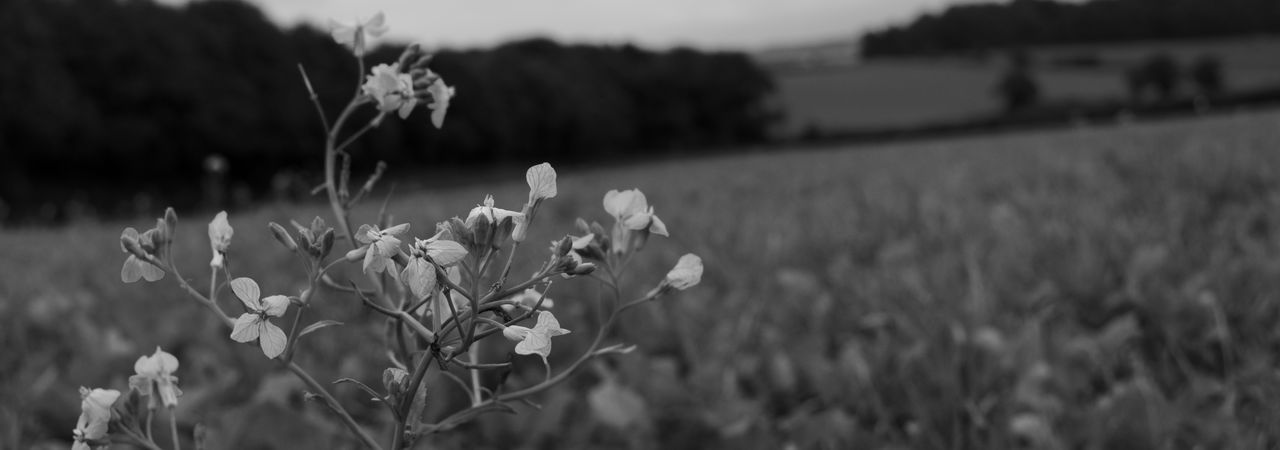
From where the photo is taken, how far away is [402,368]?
864 millimetres

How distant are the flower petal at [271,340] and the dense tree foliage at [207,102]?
28826 millimetres

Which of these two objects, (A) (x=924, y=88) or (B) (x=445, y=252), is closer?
(B) (x=445, y=252)

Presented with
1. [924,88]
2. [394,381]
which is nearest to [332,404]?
[394,381]

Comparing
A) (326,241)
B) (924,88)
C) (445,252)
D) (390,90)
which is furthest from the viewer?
(924,88)

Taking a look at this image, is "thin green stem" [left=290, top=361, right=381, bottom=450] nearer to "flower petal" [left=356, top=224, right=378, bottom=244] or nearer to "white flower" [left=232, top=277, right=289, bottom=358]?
"white flower" [left=232, top=277, right=289, bottom=358]

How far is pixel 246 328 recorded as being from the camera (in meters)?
0.76

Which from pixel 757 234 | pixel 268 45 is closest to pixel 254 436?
pixel 757 234

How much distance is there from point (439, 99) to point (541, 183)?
26 cm

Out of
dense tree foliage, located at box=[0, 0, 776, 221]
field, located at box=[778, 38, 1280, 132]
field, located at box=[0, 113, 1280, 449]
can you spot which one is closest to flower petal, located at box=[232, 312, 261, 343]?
field, located at box=[0, 113, 1280, 449]

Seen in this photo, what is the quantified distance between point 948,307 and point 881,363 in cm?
41

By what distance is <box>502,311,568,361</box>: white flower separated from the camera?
73cm

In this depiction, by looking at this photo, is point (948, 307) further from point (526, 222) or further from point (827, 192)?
point (827, 192)

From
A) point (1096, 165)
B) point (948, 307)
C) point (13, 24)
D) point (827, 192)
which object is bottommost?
point (13, 24)

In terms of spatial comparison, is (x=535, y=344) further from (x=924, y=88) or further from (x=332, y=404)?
(x=924, y=88)
